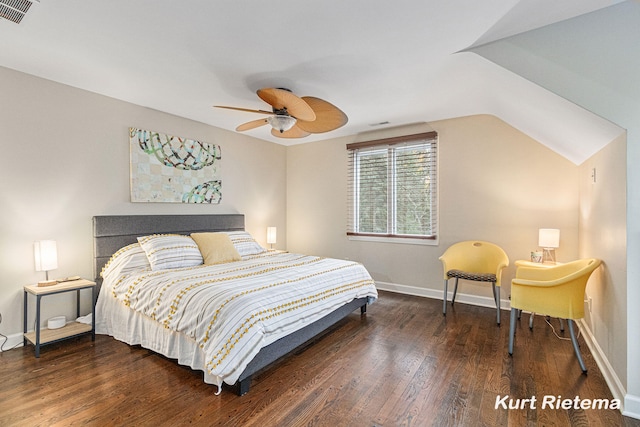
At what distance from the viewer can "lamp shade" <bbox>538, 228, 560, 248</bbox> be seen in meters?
3.31

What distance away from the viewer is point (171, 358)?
8.29ft

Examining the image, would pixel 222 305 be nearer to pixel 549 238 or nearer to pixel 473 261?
pixel 473 261

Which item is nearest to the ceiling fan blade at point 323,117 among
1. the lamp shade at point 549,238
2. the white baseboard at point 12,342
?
the lamp shade at point 549,238

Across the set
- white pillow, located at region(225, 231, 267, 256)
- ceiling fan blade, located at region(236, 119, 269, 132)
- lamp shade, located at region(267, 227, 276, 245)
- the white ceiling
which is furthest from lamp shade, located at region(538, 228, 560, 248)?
lamp shade, located at region(267, 227, 276, 245)

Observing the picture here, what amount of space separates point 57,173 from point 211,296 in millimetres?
2239

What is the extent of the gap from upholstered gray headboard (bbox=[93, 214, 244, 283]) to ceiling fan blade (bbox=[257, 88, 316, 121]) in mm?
2215

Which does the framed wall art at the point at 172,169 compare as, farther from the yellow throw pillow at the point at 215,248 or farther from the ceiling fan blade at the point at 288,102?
the ceiling fan blade at the point at 288,102

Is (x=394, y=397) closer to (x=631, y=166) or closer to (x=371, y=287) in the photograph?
(x=371, y=287)

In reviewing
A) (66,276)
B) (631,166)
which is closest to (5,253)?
(66,276)

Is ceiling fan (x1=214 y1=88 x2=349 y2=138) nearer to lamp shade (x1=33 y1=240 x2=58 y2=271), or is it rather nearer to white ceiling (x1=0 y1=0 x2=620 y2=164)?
white ceiling (x1=0 y1=0 x2=620 y2=164)

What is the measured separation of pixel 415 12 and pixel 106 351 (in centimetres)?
365

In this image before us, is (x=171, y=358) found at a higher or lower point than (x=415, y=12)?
lower

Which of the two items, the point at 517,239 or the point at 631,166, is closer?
the point at 631,166

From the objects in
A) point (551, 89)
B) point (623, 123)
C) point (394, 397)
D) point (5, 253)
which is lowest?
point (394, 397)
